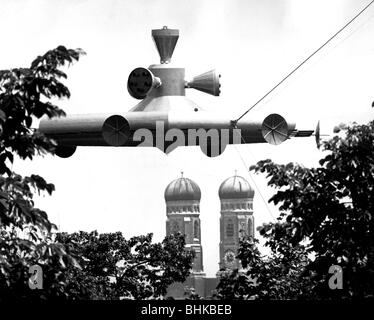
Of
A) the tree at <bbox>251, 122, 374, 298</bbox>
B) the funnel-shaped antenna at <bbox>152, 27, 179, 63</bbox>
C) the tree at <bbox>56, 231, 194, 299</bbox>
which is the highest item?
the funnel-shaped antenna at <bbox>152, 27, 179, 63</bbox>

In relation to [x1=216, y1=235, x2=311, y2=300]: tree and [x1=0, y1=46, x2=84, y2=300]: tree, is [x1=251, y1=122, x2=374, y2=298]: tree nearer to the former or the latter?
[x1=0, y1=46, x2=84, y2=300]: tree

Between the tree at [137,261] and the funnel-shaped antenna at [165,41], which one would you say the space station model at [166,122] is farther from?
the tree at [137,261]

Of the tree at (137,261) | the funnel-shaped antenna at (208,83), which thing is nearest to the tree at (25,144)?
the funnel-shaped antenna at (208,83)

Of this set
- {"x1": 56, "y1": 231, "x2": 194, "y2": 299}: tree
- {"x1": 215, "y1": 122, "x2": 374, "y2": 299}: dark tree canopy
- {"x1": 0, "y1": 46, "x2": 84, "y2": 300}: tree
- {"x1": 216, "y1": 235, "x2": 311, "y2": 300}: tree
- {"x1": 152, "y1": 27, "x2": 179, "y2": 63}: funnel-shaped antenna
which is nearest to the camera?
{"x1": 0, "y1": 46, "x2": 84, "y2": 300}: tree

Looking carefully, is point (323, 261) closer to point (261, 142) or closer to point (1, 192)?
point (1, 192)

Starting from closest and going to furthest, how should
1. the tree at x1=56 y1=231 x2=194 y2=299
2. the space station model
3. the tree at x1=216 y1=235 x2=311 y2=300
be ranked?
the tree at x1=216 y1=235 x2=311 y2=300 → the space station model → the tree at x1=56 y1=231 x2=194 y2=299

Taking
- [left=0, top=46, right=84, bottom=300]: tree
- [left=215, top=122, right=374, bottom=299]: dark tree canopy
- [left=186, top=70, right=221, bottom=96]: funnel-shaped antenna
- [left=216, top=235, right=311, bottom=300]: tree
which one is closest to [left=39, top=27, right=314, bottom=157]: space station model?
[left=186, top=70, right=221, bottom=96]: funnel-shaped antenna

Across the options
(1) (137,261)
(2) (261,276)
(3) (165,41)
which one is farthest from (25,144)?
(1) (137,261)

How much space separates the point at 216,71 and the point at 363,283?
22.5m

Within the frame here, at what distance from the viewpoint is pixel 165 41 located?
52906 mm

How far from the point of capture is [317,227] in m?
28.4

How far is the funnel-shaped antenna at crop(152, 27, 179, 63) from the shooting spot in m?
52.0

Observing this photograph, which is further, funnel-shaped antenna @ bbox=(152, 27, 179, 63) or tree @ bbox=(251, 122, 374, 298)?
funnel-shaped antenna @ bbox=(152, 27, 179, 63)

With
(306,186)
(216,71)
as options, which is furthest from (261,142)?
(306,186)
